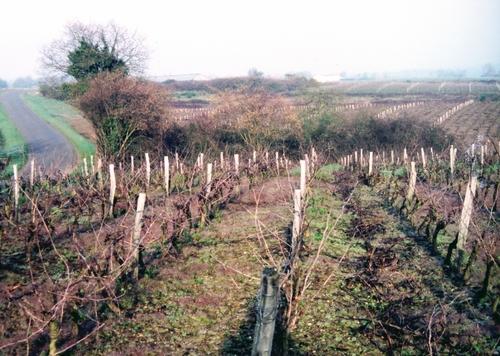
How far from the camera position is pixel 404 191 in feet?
49.4

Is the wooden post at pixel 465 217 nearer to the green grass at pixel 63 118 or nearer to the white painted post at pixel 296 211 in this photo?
the white painted post at pixel 296 211

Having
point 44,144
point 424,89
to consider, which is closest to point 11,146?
point 44,144

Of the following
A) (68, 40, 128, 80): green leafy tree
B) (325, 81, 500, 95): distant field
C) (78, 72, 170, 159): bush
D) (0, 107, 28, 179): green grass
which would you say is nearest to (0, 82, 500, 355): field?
(78, 72, 170, 159): bush

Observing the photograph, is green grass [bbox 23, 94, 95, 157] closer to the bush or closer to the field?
the bush

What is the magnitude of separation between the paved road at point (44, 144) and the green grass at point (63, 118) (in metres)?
0.50

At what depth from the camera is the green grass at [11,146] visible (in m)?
21.4

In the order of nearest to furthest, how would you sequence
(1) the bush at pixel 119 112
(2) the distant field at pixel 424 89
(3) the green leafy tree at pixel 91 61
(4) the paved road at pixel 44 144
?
(4) the paved road at pixel 44 144 → (1) the bush at pixel 119 112 → (3) the green leafy tree at pixel 91 61 → (2) the distant field at pixel 424 89

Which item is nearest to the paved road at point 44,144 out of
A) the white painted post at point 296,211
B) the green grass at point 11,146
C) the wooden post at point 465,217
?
the green grass at point 11,146

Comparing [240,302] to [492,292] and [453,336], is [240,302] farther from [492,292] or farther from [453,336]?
[492,292]

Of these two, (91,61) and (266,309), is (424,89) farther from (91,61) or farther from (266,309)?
(266,309)

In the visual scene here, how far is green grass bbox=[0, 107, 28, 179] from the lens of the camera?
70.2 ft

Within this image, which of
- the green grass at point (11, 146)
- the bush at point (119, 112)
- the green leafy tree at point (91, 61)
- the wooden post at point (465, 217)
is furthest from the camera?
the green leafy tree at point (91, 61)

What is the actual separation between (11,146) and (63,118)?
14.9 m

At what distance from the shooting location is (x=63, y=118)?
40.2 metres
